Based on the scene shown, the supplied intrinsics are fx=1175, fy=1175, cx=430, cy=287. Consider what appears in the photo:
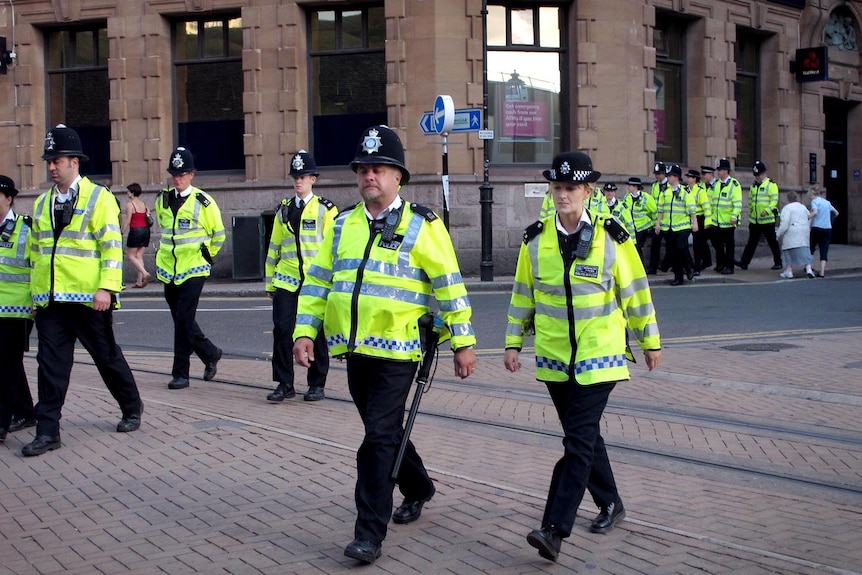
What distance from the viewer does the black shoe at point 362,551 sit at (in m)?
5.20

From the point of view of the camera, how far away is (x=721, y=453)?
7.75 metres

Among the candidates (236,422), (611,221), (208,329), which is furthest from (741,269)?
(611,221)

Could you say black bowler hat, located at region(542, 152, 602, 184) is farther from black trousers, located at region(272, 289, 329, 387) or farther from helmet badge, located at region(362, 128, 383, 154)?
black trousers, located at region(272, 289, 329, 387)

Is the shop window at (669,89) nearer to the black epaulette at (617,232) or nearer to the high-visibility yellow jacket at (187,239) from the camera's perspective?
the high-visibility yellow jacket at (187,239)

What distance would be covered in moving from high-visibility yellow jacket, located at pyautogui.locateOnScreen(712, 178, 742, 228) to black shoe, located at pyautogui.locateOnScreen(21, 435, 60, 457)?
17330mm

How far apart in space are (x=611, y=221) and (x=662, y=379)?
17.1 feet

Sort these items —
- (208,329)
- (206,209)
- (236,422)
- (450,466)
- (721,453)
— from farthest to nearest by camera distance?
(208,329)
(206,209)
(236,422)
(721,453)
(450,466)

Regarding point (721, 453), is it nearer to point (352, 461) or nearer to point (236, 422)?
point (352, 461)

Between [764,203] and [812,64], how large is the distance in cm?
637

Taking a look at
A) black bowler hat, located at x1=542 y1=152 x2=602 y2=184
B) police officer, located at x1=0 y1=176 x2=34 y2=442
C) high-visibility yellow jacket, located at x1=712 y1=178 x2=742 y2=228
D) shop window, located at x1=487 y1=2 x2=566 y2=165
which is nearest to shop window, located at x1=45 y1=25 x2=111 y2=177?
shop window, located at x1=487 y1=2 x2=566 y2=165

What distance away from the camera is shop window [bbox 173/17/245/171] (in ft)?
80.2

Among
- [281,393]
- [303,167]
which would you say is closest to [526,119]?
[303,167]

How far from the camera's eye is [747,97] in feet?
93.7

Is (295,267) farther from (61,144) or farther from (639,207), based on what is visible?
(639,207)
